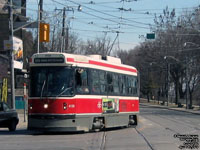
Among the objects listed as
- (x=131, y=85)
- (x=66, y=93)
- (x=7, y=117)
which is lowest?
(x=7, y=117)

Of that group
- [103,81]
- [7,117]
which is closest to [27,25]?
[7,117]

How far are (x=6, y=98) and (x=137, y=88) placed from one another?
17.8 meters

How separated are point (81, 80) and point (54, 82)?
1.22 metres

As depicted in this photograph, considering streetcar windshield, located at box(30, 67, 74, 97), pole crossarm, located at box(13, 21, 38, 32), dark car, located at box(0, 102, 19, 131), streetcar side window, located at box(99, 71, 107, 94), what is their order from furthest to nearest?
pole crossarm, located at box(13, 21, 38, 32) → dark car, located at box(0, 102, 19, 131) → streetcar side window, located at box(99, 71, 107, 94) → streetcar windshield, located at box(30, 67, 74, 97)

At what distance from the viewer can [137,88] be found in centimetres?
2625

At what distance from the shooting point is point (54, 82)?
752 inches

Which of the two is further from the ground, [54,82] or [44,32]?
[44,32]

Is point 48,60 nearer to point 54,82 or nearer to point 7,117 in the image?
point 54,82

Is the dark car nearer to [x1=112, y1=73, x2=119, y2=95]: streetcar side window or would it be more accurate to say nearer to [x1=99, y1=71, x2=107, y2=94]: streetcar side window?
[x1=99, y1=71, x2=107, y2=94]: streetcar side window

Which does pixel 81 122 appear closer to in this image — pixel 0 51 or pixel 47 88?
pixel 47 88

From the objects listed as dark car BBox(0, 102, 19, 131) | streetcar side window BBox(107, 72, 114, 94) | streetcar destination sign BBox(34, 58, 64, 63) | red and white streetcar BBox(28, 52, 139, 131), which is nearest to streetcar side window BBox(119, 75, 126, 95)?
streetcar side window BBox(107, 72, 114, 94)

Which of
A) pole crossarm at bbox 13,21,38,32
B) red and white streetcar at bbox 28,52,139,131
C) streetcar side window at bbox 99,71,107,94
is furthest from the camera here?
pole crossarm at bbox 13,21,38,32

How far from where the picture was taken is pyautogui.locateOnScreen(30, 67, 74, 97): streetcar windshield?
19016 millimetres

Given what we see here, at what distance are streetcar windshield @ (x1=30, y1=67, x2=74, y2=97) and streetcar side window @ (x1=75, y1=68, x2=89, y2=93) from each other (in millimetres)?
291
